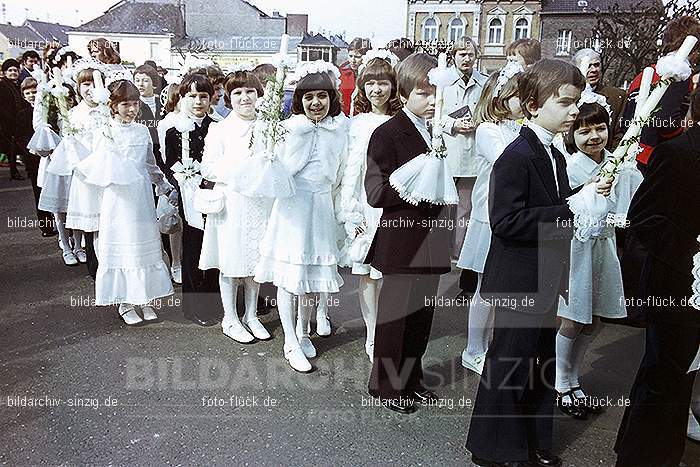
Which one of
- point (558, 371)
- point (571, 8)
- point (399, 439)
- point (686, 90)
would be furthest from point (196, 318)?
point (571, 8)

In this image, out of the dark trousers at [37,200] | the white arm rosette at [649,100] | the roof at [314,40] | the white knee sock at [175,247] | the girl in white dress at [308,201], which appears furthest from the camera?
the roof at [314,40]

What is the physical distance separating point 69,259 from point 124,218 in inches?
87.3

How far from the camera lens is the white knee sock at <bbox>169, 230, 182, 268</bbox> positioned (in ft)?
20.0

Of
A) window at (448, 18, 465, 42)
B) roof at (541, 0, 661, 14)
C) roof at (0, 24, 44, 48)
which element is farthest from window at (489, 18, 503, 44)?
roof at (0, 24, 44, 48)

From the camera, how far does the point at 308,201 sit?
4195mm

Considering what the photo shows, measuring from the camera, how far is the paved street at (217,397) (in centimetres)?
328

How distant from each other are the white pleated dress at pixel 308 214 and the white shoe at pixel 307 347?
544 mm

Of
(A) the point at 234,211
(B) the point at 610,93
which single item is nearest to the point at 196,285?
(A) the point at 234,211

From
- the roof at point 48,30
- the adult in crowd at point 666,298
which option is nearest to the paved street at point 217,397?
the adult in crowd at point 666,298

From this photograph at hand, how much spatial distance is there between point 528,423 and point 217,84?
4501 millimetres

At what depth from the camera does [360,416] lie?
367cm

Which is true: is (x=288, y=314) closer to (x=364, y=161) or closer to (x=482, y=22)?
(x=364, y=161)

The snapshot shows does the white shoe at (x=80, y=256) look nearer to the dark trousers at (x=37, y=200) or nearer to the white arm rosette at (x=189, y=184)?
the dark trousers at (x=37, y=200)

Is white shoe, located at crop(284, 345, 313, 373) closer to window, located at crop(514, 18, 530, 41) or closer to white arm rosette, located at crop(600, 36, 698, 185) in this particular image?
white arm rosette, located at crop(600, 36, 698, 185)
